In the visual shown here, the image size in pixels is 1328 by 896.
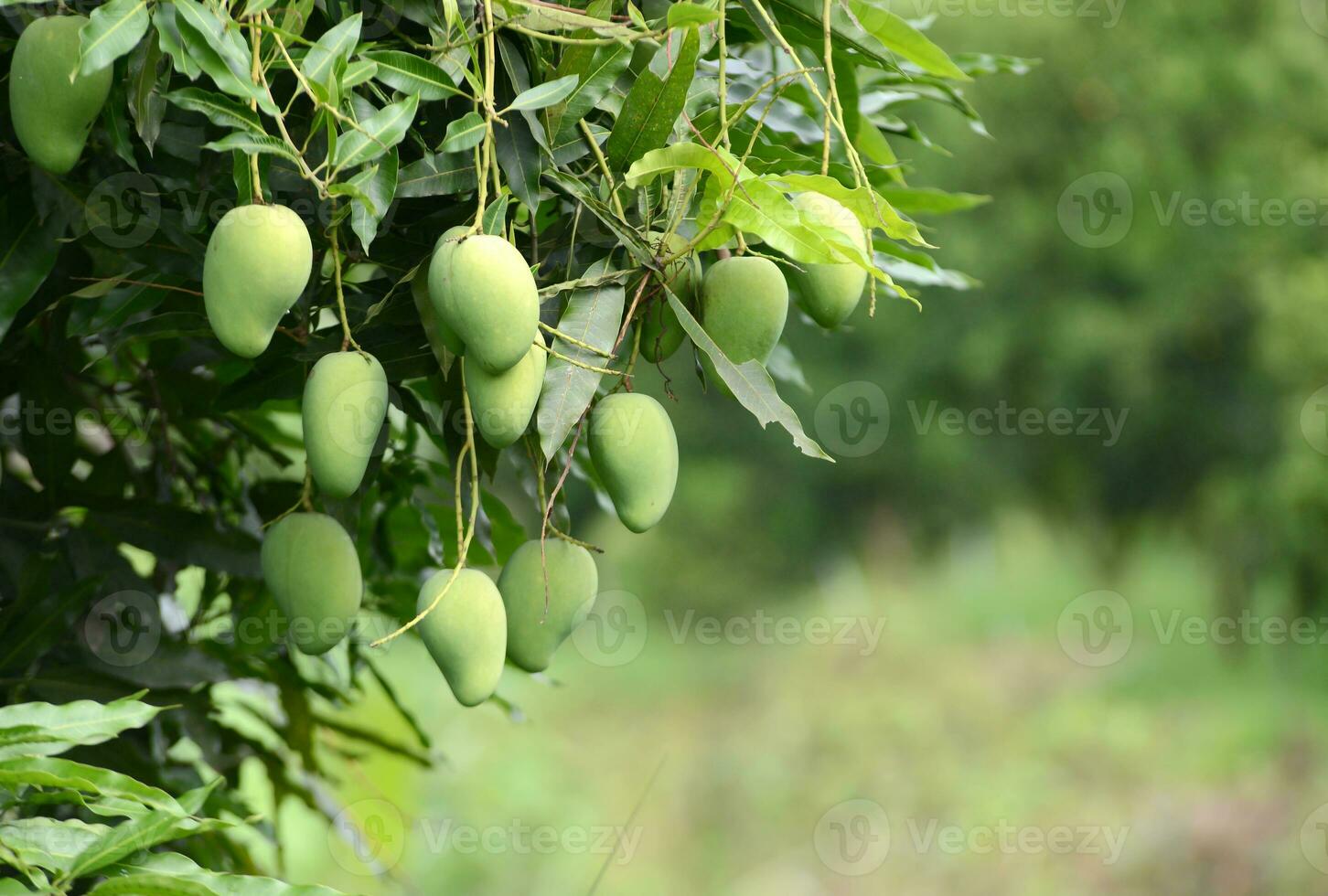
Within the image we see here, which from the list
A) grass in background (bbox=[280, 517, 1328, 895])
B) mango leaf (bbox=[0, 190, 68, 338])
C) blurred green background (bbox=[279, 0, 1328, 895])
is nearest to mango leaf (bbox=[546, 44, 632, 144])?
mango leaf (bbox=[0, 190, 68, 338])

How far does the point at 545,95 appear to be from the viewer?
45 centimetres

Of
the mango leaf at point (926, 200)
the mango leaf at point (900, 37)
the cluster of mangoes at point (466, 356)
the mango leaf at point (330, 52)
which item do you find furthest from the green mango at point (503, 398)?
the mango leaf at point (926, 200)

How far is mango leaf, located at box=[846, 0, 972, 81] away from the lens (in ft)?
1.83

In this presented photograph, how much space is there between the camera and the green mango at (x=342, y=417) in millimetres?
435

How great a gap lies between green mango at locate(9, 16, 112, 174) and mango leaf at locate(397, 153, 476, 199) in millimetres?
102

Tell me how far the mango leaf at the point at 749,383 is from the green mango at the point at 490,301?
6cm

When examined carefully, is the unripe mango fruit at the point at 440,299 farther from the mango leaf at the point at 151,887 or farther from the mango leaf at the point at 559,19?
the mango leaf at the point at 151,887

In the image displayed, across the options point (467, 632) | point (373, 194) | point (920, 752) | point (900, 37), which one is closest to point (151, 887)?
point (467, 632)

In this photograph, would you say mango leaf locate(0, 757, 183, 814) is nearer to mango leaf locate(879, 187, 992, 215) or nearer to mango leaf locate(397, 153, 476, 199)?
mango leaf locate(397, 153, 476, 199)

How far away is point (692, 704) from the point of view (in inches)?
189

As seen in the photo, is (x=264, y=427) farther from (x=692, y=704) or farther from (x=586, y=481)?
(x=692, y=704)

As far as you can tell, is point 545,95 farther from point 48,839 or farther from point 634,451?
point 48,839

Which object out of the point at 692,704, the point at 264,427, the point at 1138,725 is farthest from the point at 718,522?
the point at 264,427

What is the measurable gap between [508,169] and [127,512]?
36 centimetres
